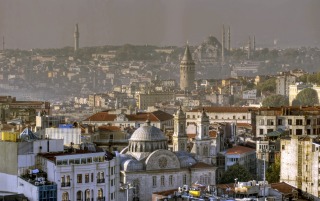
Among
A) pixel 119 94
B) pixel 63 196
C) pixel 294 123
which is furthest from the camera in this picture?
pixel 119 94

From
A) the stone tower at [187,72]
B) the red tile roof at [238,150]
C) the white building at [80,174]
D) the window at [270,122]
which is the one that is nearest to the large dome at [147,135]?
the red tile roof at [238,150]

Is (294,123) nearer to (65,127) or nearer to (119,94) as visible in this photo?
(65,127)

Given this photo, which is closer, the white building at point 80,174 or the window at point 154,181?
the white building at point 80,174

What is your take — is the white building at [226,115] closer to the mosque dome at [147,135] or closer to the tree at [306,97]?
the tree at [306,97]

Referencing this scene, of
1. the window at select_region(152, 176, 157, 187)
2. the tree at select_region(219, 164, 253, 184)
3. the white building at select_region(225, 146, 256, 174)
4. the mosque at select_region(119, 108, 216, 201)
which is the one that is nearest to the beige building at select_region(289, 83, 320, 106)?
the white building at select_region(225, 146, 256, 174)

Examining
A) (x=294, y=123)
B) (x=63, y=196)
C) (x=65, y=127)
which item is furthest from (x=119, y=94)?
(x=63, y=196)

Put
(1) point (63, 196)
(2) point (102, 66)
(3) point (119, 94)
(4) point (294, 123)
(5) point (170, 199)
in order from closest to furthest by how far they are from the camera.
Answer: (5) point (170, 199)
(1) point (63, 196)
(4) point (294, 123)
(3) point (119, 94)
(2) point (102, 66)

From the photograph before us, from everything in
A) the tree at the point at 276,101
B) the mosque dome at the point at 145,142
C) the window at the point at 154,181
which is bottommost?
the window at the point at 154,181
